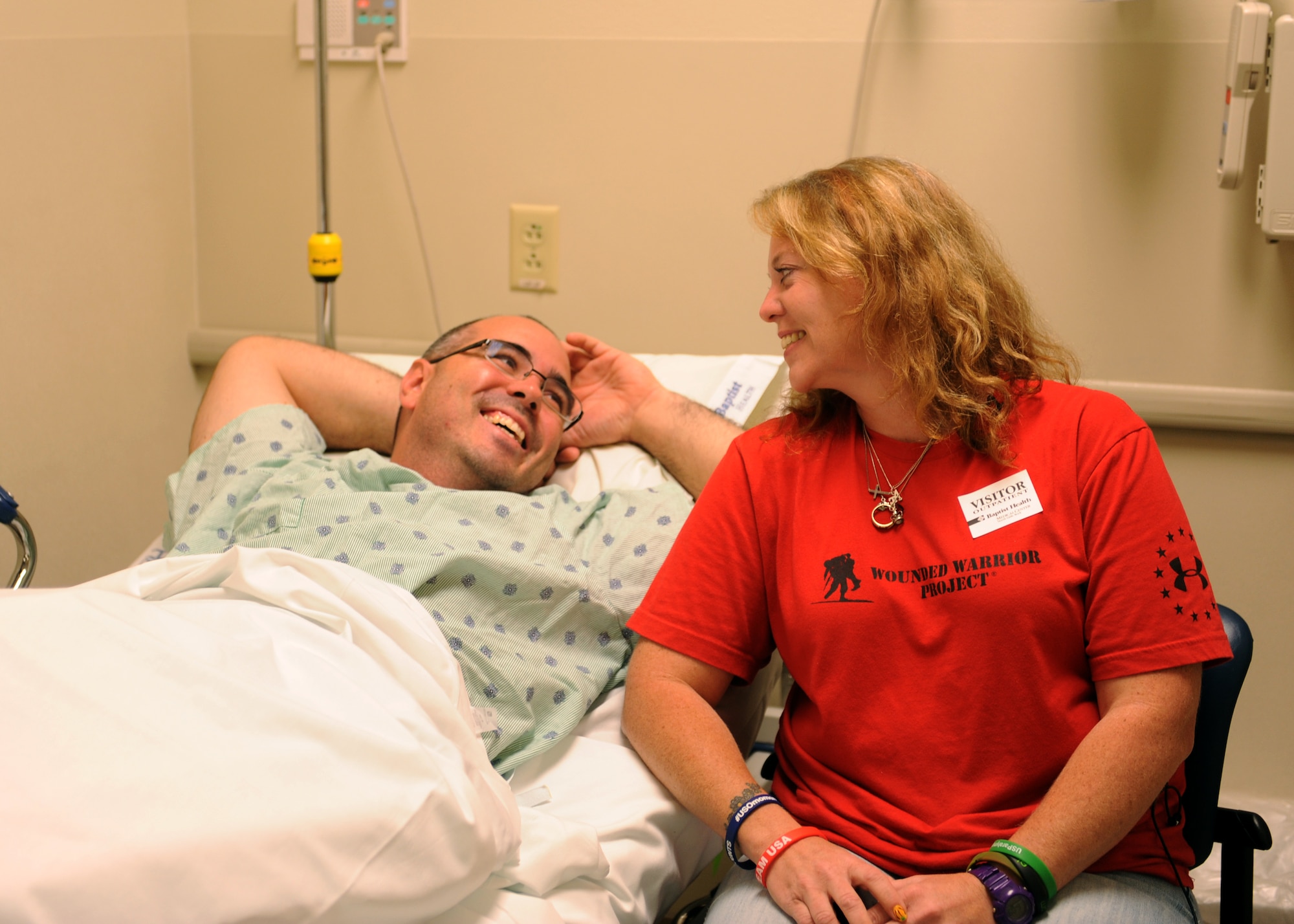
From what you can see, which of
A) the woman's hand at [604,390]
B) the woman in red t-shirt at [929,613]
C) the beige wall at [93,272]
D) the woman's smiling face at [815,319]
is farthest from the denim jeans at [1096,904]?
the beige wall at [93,272]

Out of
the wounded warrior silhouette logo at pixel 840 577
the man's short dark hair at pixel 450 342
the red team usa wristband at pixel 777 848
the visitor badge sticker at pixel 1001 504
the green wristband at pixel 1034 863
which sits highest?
the man's short dark hair at pixel 450 342

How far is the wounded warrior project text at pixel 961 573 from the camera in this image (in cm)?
121

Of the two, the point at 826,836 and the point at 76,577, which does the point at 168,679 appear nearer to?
the point at 826,836

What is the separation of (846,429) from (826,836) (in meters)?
0.51

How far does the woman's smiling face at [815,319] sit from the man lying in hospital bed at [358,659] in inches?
17.0

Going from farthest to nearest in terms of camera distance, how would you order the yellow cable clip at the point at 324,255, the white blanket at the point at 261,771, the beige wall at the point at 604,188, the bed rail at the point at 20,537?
1. the beige wall at the point at 604,188
2. the yellow cable clip at the point at 324,255
3. the bed rail at the point at 20,537
4. the white blanket at the point at 261,771

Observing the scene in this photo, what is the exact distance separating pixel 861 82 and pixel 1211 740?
1462 mm

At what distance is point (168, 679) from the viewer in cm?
100

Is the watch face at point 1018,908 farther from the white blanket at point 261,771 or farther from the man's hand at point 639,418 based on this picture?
the man's hand at point 639,418

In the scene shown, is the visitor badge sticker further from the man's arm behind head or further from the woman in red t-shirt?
the man's arm behind head

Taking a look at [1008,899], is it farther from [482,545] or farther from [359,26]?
[359,26]

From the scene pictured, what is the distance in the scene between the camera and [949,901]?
42.5 inches

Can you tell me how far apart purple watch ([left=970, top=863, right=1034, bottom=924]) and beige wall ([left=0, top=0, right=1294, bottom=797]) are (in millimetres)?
1391

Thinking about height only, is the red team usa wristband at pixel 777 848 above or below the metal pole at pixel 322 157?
below
